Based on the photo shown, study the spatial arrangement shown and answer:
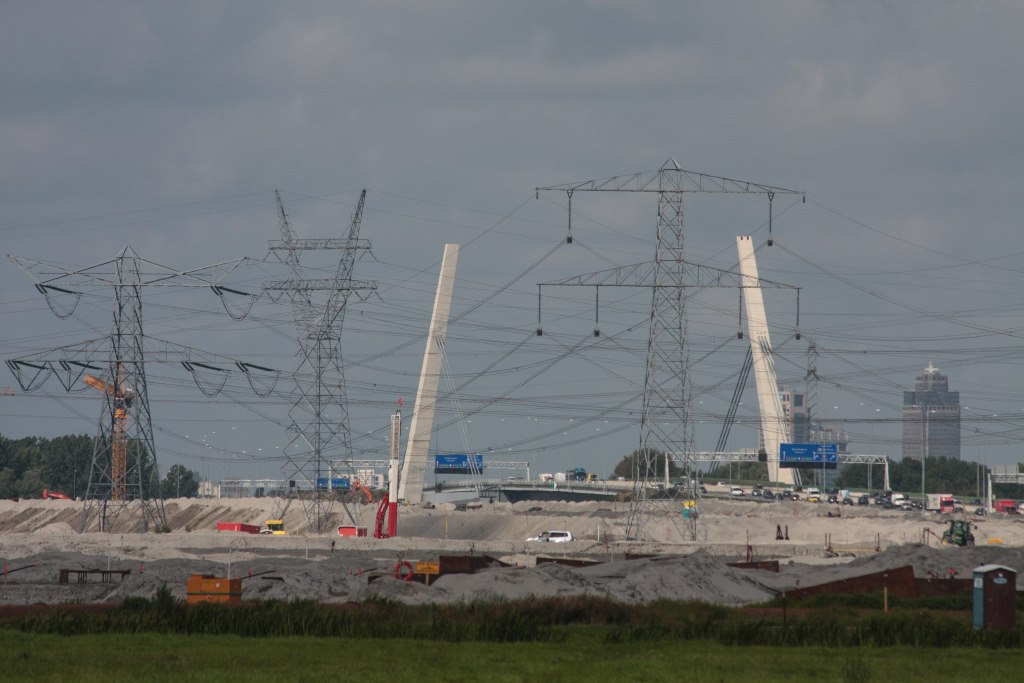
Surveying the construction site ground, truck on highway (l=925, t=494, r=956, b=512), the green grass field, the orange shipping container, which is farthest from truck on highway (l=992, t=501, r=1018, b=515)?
the green grass field

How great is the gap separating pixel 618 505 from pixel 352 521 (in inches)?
1676

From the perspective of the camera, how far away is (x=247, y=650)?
94.6ft

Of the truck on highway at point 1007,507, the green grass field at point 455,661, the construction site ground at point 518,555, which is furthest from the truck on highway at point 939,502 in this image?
the green grass field at point 455,661

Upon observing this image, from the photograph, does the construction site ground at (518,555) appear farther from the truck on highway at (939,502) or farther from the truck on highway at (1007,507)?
the truck on highway at (1007,507)

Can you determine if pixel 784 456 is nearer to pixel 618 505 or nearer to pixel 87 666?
pixel 618 505

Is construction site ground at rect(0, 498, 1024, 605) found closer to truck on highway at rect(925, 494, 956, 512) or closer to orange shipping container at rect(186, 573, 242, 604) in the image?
orange shipping container at rect(186, 573, 242, 604)

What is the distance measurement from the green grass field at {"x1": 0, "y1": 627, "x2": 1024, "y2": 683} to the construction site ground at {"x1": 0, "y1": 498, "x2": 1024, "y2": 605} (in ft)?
27.9

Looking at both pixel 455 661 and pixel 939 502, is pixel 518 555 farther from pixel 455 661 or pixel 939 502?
pixel 939 502

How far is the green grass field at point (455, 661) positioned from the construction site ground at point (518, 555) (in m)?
8.52

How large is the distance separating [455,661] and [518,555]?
43.1 m

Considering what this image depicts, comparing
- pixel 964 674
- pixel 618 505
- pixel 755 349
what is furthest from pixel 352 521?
pixel 964 674

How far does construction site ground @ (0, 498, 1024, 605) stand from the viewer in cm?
4222

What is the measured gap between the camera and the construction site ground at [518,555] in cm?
4222

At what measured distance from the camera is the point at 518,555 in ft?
229
